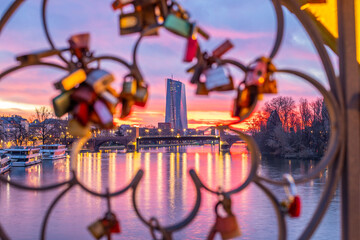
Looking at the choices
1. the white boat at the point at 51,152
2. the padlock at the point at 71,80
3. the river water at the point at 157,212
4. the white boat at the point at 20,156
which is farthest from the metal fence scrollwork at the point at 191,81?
the white boat at the point at 51,152

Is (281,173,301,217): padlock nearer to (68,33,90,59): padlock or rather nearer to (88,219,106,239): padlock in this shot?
(88,219,106,239): padlock

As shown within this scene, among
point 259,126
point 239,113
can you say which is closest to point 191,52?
point 239,113

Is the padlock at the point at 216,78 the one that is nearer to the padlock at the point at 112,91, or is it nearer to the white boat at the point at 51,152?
the padlock at the point at 112,91

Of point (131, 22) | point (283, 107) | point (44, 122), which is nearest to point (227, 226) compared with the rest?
point (131, 22)

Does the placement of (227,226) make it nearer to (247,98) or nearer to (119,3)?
(247,98)

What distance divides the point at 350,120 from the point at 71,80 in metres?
0.64

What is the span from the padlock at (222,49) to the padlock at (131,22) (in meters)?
0.17

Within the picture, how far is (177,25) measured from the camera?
715 mm

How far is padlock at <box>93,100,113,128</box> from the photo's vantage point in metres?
0.69

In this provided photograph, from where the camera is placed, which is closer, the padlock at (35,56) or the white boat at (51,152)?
the padlock at (35,56)

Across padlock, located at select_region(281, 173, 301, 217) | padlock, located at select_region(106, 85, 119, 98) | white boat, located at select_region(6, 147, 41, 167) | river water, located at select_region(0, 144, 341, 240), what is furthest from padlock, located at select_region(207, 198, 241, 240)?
white boat, located at select_region(6, 147, 41, 167)

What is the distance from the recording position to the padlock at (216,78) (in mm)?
749

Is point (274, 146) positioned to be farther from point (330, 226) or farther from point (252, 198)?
point (330, 226)

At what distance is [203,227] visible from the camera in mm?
10289
